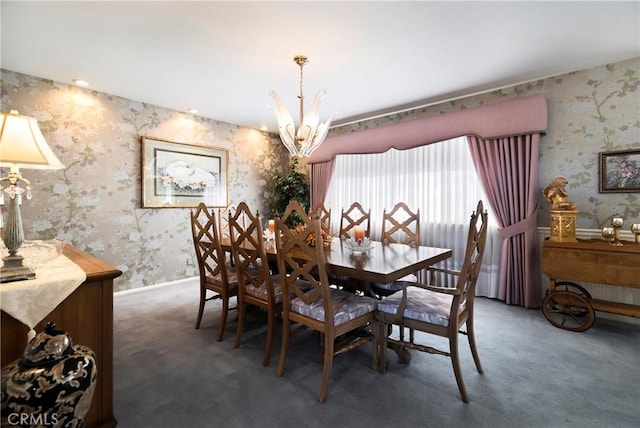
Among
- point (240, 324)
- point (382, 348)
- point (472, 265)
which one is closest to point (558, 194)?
point (472, 265)

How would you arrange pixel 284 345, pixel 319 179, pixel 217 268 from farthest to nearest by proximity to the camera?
pixel 319 179, pixel 217 268, pixel 284 345

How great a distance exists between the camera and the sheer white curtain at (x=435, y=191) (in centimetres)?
351

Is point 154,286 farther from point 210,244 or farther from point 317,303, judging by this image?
point 317,303

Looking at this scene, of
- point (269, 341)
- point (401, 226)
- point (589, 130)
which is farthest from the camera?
point (401, 226)

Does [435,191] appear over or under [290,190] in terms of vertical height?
under

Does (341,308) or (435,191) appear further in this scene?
(435,191)

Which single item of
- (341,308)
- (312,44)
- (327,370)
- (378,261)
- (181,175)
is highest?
(312,44)

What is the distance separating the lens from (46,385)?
3.24 feet

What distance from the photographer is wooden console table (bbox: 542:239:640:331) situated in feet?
7.73

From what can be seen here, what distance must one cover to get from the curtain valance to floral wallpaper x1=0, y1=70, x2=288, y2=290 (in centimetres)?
212

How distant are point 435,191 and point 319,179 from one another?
6.55 ft

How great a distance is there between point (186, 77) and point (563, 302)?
4.31m

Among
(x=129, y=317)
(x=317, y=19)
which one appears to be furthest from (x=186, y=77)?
(x=129, y=317)

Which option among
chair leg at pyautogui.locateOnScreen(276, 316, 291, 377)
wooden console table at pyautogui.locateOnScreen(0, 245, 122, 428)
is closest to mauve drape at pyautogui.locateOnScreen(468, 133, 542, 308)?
chair leg at pyautogui.locateOnScreen(276, 316, 291, 377)
